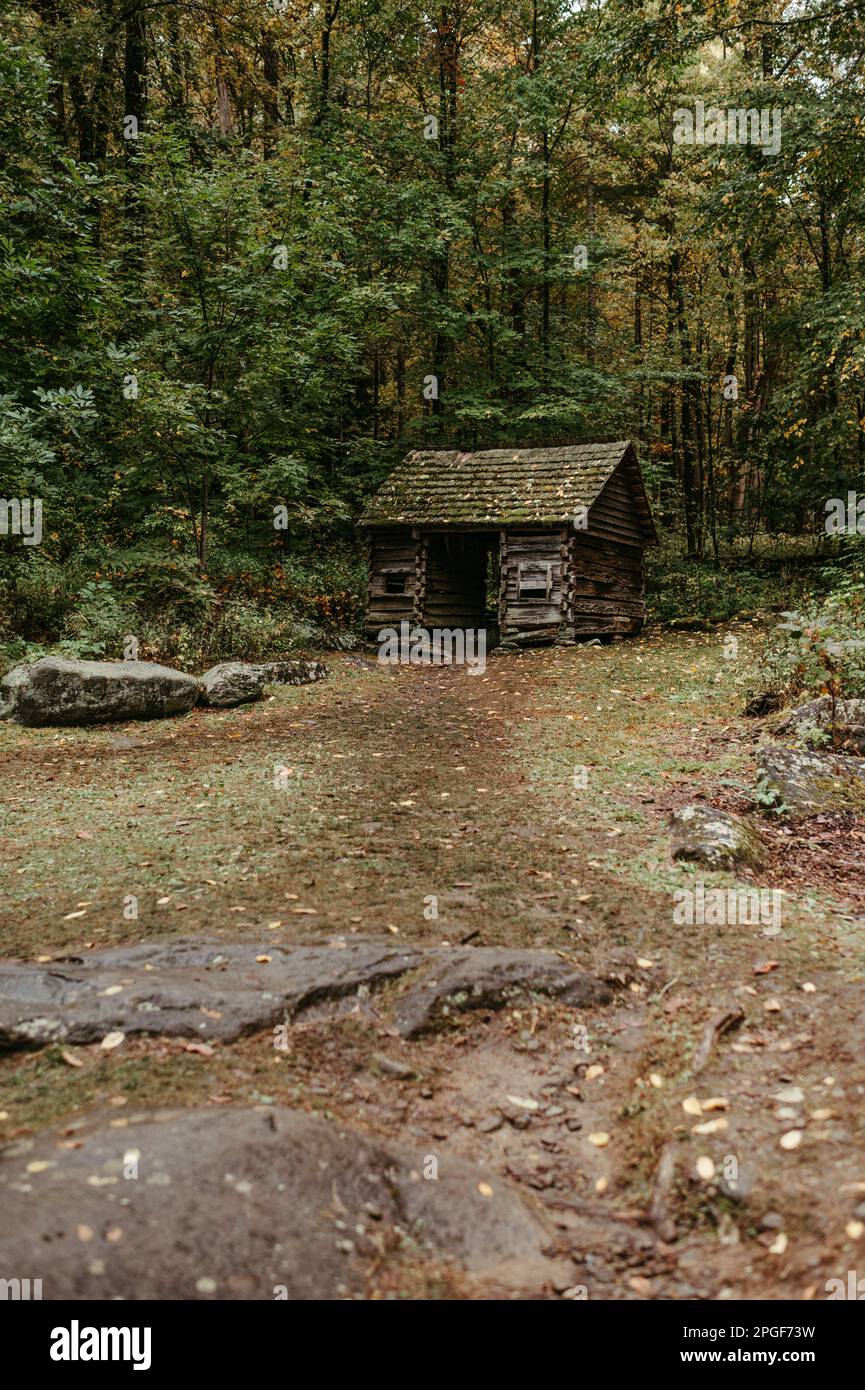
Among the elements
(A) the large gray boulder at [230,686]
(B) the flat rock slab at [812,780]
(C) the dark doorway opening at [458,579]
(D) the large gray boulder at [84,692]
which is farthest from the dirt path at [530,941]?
(C) the dark doorway opening at [458,579]

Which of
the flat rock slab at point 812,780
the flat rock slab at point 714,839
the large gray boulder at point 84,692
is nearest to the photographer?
the flat rock slab at point 714,839

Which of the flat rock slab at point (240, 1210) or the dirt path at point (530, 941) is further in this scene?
the dirt path at point (530, 941)

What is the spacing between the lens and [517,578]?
1895cm

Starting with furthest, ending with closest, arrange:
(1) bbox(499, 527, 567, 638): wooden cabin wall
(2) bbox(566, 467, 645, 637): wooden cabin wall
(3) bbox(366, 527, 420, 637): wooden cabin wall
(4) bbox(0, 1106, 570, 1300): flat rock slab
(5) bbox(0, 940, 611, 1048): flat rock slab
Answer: (3) bbox(366, 527, 420, 637): wooden cabin wall → (2) bbox(566, 467, 645, 637): wooden cabin wall → (1) bbox(499, 527, 567, 638): wooden cabin wall → (5) bbox(0, 940, 611, 1048): flat rock slab → (4) bbox(0, 1106, 570, 1300): flat rock slab

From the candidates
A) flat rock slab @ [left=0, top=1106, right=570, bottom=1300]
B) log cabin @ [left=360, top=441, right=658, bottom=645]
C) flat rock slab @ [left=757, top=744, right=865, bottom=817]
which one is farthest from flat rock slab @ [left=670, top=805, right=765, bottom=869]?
log cabin @ [left=360, top=441, right=658, bottom=645]

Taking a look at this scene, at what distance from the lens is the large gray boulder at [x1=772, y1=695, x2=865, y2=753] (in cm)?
841

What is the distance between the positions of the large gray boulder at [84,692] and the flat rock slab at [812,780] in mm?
7887

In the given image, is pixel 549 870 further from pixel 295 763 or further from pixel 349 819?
pixel 295 763

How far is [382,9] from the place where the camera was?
73.6 ft

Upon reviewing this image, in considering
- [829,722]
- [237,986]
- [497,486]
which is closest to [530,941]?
[237,986]

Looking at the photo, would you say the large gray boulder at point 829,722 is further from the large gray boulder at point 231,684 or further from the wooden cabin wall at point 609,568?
the wooden cabin wall at point 609,568

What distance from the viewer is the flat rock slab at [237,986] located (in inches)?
153

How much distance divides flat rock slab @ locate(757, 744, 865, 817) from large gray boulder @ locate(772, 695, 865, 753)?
0.47 m

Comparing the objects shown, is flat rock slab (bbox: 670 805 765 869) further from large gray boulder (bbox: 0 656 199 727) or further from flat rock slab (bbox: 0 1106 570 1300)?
large gray boulder (bbox: 0 656 199 727)
